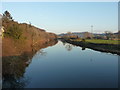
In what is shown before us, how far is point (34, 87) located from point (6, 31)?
28.6 m

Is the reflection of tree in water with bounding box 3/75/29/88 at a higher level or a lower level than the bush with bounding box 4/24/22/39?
lower

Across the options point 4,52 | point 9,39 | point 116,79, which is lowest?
point 116,79

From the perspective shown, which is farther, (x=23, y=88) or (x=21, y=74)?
(x=21, y=74)

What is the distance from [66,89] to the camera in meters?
13.1

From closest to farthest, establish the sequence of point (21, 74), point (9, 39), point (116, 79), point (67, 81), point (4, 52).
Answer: point (67, 81), point (116, 79), point (21, 74), point (4, 52), point (9, 39)

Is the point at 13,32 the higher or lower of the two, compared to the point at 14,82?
higher

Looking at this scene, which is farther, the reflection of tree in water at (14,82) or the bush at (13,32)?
the bush at (13,32)

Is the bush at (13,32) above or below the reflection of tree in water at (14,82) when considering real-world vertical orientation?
above

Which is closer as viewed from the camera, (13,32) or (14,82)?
(14,82)

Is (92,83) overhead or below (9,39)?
below

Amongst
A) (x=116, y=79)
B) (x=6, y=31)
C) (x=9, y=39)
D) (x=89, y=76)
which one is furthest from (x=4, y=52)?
(x=116, y=79)

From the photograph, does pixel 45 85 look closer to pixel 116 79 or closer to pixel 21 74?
pixel 21 74

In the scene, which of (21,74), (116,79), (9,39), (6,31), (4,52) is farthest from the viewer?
(6,31)

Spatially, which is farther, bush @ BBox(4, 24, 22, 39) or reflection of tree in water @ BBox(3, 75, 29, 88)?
bush @ BBox(4, 24, 22, 39)
